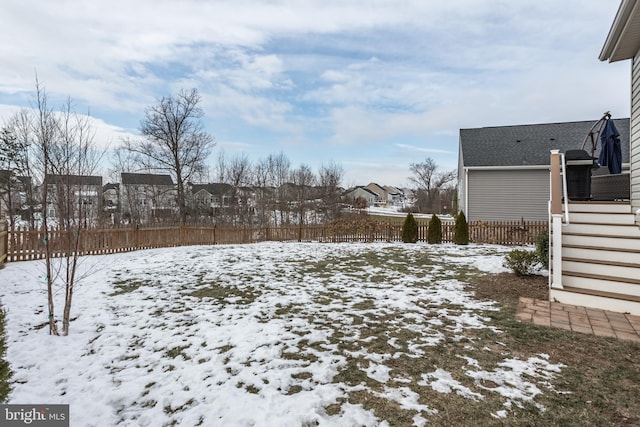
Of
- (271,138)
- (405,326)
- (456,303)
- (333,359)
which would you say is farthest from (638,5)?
(271,138)

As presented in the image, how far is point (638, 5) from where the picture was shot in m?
4.32

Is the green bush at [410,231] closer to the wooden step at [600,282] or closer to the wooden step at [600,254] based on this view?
the wooden step at [600,254]

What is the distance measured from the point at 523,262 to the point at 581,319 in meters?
2.56

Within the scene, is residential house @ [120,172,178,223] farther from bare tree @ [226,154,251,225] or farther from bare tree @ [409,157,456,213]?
bare tree @ [409,157,456,213]

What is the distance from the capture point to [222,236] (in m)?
13.3

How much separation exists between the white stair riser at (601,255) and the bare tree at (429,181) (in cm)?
4191

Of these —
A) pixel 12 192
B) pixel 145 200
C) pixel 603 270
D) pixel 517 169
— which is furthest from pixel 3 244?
pixel 517 169

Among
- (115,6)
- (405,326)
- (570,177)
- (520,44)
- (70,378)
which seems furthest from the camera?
(520,44)

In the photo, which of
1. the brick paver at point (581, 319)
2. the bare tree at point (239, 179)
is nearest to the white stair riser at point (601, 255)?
the brick paver at point (581, 319)

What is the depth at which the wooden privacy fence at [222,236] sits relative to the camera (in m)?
8.61

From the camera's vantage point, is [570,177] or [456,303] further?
[570,177]

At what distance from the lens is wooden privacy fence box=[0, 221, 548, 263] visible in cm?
861

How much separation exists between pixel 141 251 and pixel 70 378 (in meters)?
9.23

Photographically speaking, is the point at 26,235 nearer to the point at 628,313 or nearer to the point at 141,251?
the point at 141,251
